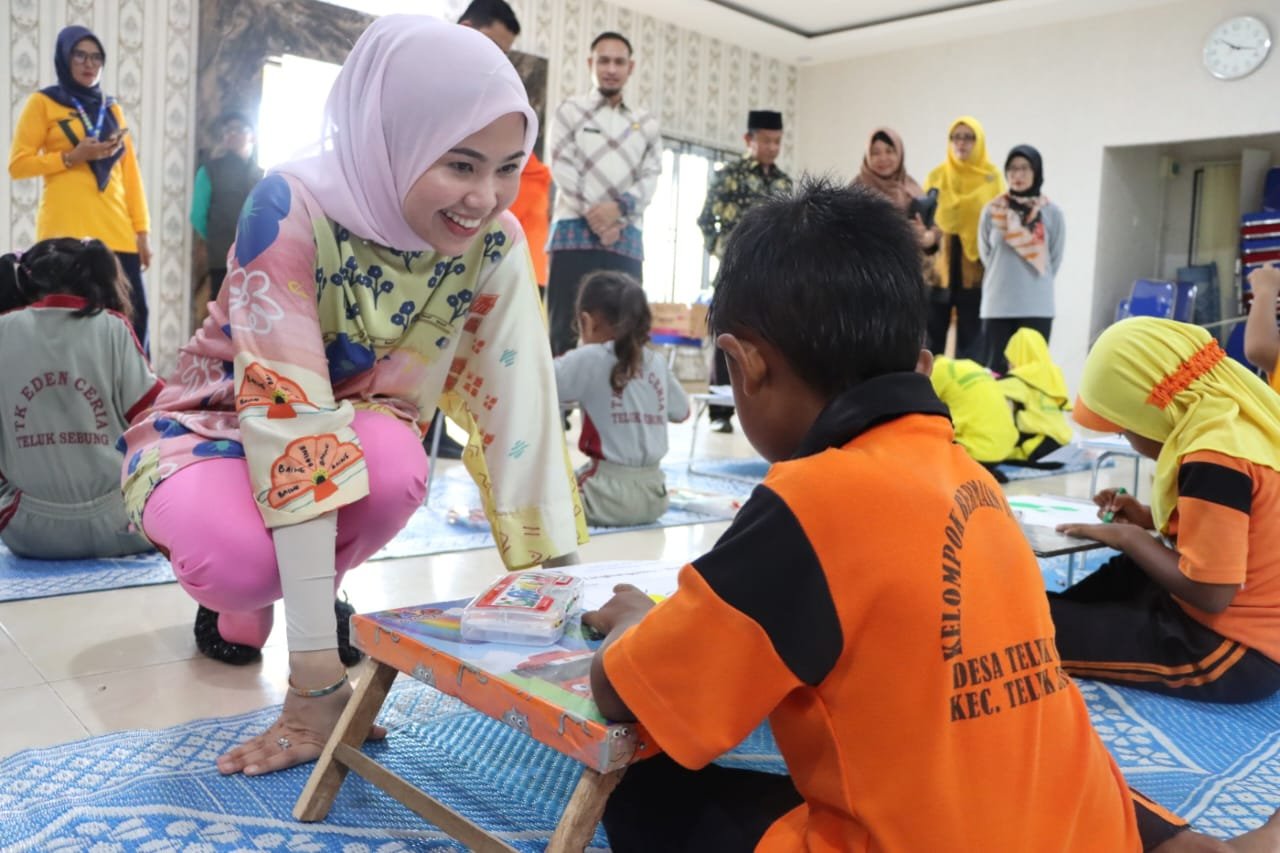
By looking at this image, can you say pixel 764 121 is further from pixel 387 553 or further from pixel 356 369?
pixel 356 369

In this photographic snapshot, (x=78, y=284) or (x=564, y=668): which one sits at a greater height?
(x=78, y=284)

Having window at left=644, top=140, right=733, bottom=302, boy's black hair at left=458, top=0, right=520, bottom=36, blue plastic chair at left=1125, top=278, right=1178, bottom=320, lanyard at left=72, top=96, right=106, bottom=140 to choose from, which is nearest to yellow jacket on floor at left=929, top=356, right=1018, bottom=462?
boy's black hair at left=458, top=0, right=520, bottom=36

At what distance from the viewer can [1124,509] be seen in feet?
7.11

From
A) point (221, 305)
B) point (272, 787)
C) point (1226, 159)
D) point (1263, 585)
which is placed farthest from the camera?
point (1226, 159)

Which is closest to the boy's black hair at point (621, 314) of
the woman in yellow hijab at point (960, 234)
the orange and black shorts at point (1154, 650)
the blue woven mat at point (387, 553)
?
the blue woven mat at point (387, 553)

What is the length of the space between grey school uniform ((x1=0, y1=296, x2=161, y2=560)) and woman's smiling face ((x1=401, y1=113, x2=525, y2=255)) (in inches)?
52.4

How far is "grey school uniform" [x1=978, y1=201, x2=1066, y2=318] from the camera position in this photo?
202 inches

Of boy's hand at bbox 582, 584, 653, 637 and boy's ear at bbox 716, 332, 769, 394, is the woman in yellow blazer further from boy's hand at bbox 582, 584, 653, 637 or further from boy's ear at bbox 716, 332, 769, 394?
boy's ear at bbox 716, 332, 769, 394

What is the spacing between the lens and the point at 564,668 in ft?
3.52

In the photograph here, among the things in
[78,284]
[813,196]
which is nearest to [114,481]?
[78,284]

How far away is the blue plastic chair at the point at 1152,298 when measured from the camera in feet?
23.9

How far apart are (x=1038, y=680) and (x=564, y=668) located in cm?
46

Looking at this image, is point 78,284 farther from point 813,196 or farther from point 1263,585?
point 1263,585

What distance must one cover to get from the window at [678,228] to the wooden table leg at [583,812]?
25.6 ft
